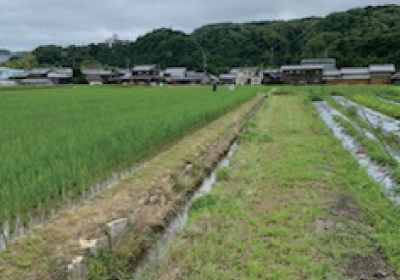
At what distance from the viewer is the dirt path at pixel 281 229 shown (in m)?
2.67

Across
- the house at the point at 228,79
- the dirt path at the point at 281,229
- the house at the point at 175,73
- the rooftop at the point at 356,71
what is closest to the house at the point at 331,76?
the rooftop at the point at 356,71

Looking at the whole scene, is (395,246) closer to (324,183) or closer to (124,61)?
(324,183)

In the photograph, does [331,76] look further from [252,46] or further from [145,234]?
[145,234]

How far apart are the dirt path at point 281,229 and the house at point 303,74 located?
4913 cm

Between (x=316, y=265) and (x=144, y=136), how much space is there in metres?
4.28

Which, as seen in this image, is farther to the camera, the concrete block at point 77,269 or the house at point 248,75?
the house at point 248,75

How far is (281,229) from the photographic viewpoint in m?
3.33

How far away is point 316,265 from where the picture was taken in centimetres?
270

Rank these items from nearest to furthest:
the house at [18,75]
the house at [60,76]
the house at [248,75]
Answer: the house at [60,76] → the house at [18,75] → the house at [248,75]

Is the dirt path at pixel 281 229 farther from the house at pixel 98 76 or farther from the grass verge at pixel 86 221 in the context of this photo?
the house at pixel 98 76

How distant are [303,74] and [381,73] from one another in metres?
10.3

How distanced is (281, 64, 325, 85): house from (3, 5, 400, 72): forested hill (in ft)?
37.2

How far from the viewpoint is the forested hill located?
203 feet

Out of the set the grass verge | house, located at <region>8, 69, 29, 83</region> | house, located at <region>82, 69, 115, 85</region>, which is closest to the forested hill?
house, located at <region>82, 69, 115, 85</region>
